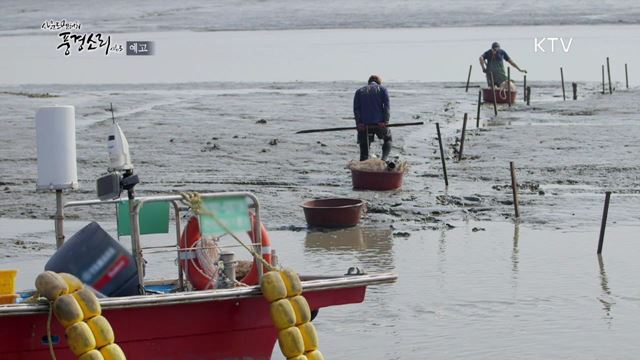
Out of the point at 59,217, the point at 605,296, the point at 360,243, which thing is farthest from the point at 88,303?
the point at 360,243

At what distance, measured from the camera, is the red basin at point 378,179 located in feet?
62.0

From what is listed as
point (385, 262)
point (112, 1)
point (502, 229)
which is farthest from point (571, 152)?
point (112, 1)

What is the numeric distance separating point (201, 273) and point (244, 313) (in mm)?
488

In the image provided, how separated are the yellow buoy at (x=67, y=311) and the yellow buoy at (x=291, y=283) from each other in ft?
5.45

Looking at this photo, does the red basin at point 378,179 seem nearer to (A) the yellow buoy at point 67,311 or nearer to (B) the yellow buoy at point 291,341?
(B) the yellow buoy at point 291,341

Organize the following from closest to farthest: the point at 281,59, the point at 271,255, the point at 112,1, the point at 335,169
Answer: the point at 271,255 < the point at 335,169 < the point at 281,59 < the point at 112,1

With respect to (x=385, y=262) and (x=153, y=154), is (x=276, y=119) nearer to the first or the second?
(x=153, y=154)

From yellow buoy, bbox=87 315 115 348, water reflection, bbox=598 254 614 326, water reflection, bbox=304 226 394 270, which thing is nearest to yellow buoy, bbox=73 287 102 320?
yellow buoy, bbox=87 315 115 348

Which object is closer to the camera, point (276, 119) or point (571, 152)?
point (571, 152)

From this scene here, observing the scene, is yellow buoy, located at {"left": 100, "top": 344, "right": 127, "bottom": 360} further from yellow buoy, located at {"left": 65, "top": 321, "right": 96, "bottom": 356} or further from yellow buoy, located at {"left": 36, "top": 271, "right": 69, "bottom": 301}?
yellow buoy, located at {"left": 36, "top": 271, "right": 69, "bottom": 301}

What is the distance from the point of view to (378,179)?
62.2ft

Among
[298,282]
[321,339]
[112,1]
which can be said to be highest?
[112,1]

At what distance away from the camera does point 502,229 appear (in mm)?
16547

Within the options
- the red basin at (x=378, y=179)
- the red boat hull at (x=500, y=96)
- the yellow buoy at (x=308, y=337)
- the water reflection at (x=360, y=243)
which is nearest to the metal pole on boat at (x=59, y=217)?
the yellow buoy at (x=308, y=337)
